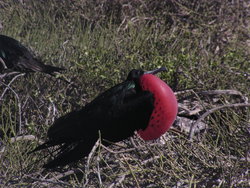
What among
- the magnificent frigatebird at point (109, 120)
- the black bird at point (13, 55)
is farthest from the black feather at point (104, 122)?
the black bird at point (13, 55)

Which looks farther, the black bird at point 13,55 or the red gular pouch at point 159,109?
the black bird at point 13,55

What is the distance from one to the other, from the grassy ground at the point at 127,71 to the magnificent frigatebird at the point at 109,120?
0.08 meters

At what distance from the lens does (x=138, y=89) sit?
3098 millimetres

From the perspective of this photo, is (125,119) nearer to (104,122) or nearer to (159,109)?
(104,122)

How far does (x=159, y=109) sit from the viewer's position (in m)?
2.90

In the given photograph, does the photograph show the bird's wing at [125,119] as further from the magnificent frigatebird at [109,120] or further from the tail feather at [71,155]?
the tail feather at [71,155]

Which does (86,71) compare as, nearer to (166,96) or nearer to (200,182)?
(166,96)

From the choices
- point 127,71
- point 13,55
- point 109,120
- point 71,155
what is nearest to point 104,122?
point 109,120

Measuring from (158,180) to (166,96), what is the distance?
42 cm

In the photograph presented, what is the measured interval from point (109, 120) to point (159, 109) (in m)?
0.31

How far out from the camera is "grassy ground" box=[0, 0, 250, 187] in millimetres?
2768

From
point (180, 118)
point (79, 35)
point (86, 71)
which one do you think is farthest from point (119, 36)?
point (180, 118)

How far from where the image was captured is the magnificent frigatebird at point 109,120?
9.84 feet

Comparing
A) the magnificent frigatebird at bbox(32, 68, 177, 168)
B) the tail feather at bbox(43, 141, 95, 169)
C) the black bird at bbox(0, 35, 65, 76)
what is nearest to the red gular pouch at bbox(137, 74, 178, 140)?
the magnificent frigatebird at bbox(32, 68, 177, 168)
